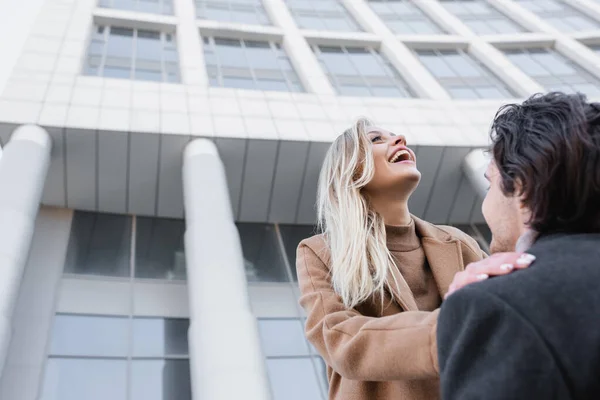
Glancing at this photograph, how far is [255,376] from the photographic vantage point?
6.64 metres

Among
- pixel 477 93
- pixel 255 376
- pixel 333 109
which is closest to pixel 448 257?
pixel 255 376

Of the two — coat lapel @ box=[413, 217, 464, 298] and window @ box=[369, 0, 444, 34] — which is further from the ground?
window @ box=[369, 0, 444, 34]

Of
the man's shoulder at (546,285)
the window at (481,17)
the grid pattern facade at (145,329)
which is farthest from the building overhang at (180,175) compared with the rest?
the window at (481,17)

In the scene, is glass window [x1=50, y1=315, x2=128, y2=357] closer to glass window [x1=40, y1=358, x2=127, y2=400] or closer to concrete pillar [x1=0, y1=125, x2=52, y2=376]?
glass window [x1=40, y1=358, x2=127, y2=400]

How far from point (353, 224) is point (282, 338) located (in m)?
8.29

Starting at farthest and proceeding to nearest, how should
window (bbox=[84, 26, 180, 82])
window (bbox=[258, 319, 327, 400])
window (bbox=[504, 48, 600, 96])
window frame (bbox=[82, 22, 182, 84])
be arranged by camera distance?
window (bbox=[504, 48, 600, 96])
window (bbox=[84, 26, 180, 82])
window frame (bbox=[82, 22, 182, 84])
window (bbox=[258, 319, 327, 400])

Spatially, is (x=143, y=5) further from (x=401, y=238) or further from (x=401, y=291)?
(x=401, y=291)

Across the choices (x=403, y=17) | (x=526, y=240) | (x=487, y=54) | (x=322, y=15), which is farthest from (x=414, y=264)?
(x=403, y=17)

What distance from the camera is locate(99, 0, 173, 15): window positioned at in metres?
17.3

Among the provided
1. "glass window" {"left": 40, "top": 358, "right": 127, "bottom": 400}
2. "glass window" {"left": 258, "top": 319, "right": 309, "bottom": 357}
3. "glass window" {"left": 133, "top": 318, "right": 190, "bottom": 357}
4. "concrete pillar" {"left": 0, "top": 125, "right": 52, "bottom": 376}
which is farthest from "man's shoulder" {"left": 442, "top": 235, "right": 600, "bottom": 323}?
"glass window" {"left": 258, "top": 319, "right": 309, "bottom": 357}

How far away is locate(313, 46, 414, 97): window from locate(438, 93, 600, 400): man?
1366 cm

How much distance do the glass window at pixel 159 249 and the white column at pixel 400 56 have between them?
24.9 feet

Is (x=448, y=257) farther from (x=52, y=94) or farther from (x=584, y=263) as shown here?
(x=52, y=94)

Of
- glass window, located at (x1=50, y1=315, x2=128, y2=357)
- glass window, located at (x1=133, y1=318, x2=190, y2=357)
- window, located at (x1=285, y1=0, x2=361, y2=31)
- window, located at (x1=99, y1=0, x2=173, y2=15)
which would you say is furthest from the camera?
window, located at (x1=285, y1=0, x2=361, y2=31)
